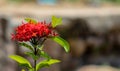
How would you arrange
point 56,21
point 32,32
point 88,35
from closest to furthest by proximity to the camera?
point 32,32, point 56,21, point 88,35

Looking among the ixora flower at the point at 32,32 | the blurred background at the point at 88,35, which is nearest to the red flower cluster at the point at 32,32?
the ixora flower at the point at 32,32

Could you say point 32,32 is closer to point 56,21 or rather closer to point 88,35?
point 56,21

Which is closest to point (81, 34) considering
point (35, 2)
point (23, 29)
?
point (35, 2)

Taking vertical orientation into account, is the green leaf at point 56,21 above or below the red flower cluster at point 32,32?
above

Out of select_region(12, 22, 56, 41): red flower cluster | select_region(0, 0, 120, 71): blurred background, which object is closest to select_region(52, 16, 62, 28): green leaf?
select_region(12, 22, 56, 41): red flower cluster

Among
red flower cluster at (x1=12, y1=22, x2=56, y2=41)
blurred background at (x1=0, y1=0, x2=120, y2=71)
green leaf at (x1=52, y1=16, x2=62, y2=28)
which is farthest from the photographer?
blurred background at (x1=0, y1=0, x2=120, y2=71)

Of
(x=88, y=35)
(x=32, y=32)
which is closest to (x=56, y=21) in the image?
(x=32, y=32)

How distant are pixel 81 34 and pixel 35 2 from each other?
12.6ft

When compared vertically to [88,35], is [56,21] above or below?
above

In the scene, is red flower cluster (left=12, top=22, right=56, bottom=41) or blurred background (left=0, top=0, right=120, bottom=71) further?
blurred background (left=0, top=0, right=120, bottom=71)

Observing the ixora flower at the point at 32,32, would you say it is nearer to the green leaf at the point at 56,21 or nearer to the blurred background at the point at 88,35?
Answer: the green leaf at the point at 56,21

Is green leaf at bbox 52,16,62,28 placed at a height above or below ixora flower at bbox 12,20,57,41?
above

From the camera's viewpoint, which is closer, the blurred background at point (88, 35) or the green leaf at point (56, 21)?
the green leaf at point (56, 21)

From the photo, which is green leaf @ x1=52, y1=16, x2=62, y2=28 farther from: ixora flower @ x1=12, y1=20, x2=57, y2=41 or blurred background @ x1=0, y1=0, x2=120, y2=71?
blurred background @ x1=0, y1=0, x2=120, y2=71
